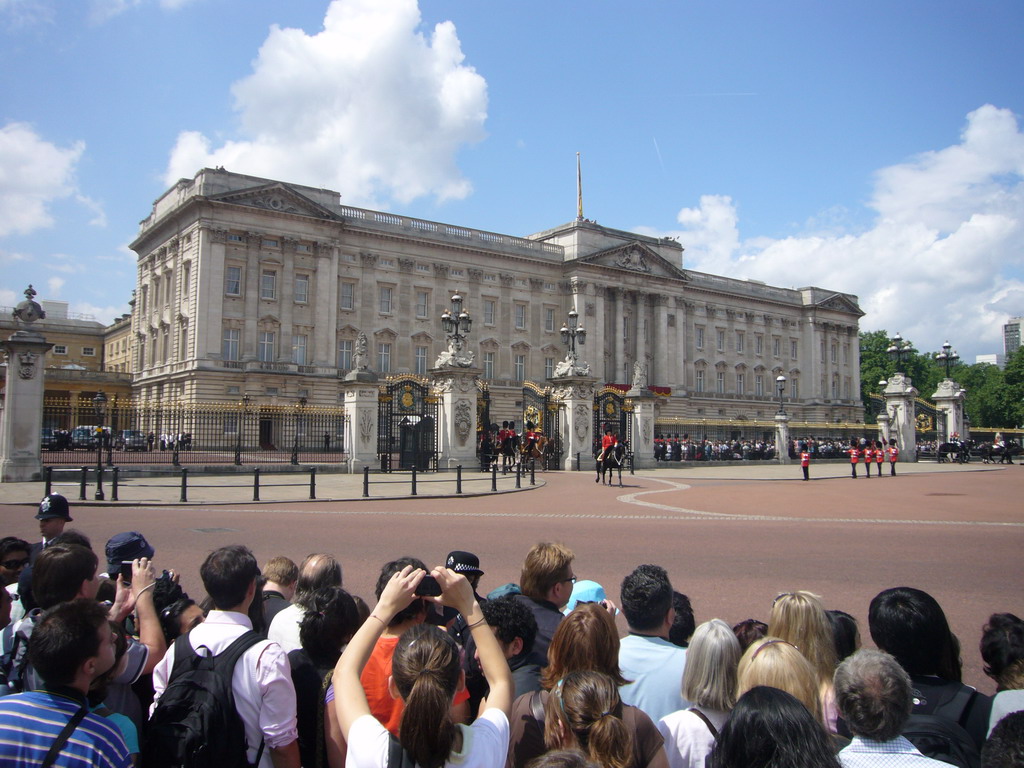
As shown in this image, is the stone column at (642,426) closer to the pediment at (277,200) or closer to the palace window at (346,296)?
the palace window at (346,296)

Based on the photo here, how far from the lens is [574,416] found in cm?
3241

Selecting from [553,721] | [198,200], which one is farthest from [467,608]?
[198,200]

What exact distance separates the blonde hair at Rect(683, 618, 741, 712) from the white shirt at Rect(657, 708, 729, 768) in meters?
0.15

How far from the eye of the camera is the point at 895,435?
4634cm

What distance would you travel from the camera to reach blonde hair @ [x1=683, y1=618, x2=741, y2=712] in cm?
339

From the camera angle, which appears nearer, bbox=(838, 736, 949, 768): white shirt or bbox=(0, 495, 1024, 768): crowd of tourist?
bbox=(0, 495, 1024, 768): crowd of tourist

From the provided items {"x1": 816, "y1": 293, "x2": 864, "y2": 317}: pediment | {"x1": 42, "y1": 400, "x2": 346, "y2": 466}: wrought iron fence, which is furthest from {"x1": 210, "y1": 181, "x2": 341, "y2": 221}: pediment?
{"x1": 816, "y1": 293, "x2": 864, "y2": 317}: pediment

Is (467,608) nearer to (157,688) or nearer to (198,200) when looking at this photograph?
(157,688)

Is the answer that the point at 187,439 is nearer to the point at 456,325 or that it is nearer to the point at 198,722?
the point at 456,325

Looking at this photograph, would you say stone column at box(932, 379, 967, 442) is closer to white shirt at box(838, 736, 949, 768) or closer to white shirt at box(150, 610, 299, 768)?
white shirt at box(838, 736, 949, 768)

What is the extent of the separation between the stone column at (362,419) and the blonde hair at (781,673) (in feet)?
80.6

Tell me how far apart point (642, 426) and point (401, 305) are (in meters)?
30.1

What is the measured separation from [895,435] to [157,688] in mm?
49244

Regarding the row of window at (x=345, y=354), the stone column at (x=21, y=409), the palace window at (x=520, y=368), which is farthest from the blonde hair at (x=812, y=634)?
the palace window at (x=520, y=368)
